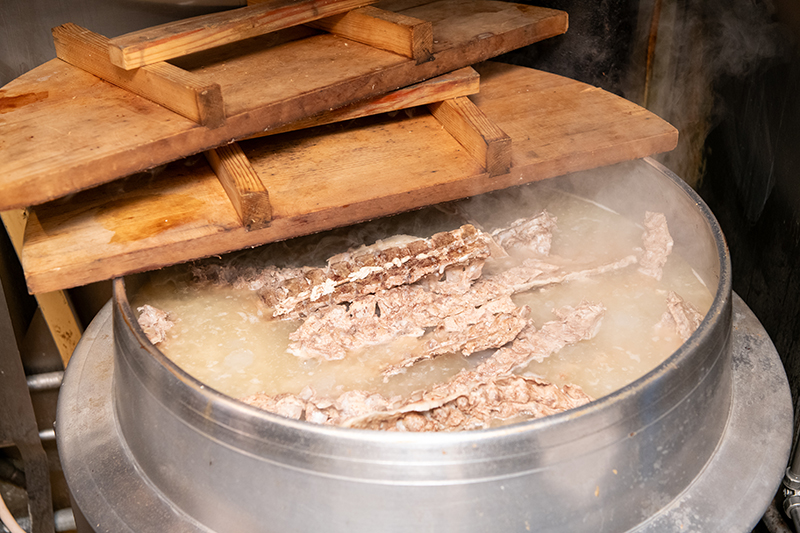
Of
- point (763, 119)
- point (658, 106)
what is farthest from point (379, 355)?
point (658, 106)

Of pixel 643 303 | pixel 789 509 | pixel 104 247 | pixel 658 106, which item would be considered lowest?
pixel 789 509

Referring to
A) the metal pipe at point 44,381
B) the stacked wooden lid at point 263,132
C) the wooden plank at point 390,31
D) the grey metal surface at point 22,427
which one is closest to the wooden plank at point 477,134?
the stacked wooden lid at point 263,132

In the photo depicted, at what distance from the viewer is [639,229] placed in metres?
1.92

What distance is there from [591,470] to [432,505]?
0.26m

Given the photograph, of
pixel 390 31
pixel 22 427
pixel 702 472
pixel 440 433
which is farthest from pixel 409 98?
pixel 22 427

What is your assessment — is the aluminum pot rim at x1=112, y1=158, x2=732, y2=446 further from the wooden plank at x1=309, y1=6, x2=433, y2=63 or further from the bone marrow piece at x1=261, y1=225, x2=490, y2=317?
the wooden plank at x1=309, y1=6, x2=433, y2=63

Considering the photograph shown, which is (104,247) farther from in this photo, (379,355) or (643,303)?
(643,303)

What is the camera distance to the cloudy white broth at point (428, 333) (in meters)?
1.46

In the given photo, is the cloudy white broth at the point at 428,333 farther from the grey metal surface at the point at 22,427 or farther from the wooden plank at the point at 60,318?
the wooden plank at the point at 60,318

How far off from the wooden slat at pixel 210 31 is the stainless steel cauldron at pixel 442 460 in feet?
1.55

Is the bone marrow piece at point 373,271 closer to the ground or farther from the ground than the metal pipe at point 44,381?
farther from the ground

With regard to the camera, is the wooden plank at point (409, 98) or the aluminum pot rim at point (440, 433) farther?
Answer: the wooden plank at point (409, 98)

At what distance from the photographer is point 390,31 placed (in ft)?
5.24

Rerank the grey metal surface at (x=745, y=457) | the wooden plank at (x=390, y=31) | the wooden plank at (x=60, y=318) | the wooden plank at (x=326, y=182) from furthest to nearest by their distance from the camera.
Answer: the wooden plank at (x=60, y=318)
the wooden plank at (x=390, y=31)
the wooden plank at (x=326, y=182)
the grey metal surface at (x=745, y=457)
